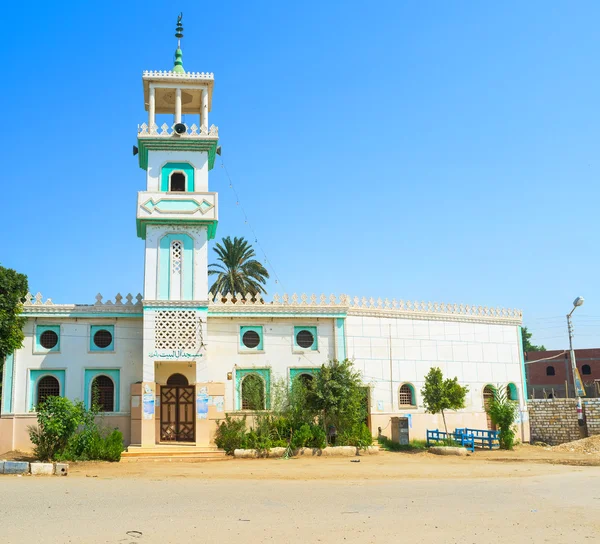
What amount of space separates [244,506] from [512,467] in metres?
10.4

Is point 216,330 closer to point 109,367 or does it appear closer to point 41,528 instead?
point 109,367

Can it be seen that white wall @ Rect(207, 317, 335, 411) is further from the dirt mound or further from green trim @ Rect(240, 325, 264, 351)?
the dirt mound

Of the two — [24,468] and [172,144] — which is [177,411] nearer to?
[24,468]

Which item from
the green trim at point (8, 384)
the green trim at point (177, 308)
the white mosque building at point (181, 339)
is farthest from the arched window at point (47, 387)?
the green trim at point (177, 308)

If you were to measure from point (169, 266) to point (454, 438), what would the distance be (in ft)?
40.3

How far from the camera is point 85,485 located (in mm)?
14391

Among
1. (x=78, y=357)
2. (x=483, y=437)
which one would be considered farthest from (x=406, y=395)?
(x=78, y=357)

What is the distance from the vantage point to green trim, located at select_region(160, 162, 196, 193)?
80.1 feet

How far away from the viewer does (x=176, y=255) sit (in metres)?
23.9

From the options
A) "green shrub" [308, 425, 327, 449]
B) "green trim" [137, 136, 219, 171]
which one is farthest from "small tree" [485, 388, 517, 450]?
"green trim" [137, 136, 219, 171]

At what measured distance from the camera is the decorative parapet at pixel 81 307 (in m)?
23.6

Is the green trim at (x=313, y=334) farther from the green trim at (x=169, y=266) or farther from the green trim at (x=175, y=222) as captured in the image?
the green trim at (x=175, y=222)

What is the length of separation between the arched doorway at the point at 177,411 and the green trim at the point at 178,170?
6.85 meters

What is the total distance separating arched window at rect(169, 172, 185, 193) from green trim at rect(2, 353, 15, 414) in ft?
26.6
